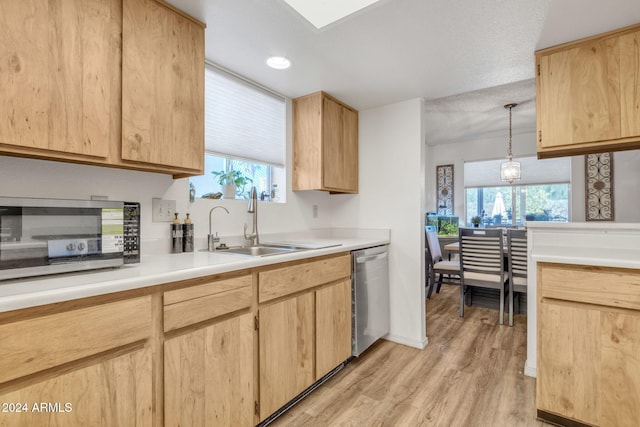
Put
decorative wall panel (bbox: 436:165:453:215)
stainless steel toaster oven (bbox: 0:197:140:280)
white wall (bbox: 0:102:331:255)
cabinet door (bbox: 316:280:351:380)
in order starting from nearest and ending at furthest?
stainless steel toaster oven (bbox: 0:197:140:280) < white wall (bbox: 0:102:331:255) < cabinet door (bbox: 316:280:351:380) < decorative wall panel (bbox: 436:165:453:215)

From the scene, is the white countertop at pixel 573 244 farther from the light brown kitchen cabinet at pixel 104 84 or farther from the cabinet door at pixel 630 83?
the light brown kitchen cabinet at pixel 104 84

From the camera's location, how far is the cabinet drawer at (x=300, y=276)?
161 centimetres

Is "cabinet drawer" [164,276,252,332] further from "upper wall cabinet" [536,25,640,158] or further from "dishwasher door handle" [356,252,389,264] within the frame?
"upper wall cabinet" [536,25,640,158]

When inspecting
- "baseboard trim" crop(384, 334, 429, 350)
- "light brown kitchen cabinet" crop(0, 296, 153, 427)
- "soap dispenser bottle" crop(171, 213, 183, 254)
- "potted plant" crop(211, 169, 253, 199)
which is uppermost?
"potted plant" crop(211, 169, 253, 199)

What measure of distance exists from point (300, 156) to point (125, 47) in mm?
1513

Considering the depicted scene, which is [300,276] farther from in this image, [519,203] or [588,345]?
[519,203]

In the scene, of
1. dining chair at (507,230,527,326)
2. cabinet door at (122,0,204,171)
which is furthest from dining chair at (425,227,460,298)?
cabinet door at (122,0,204,171)

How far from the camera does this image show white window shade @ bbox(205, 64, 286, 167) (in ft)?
6.93

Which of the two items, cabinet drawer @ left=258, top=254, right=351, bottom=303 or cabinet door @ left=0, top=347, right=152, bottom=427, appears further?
cabinet drawer @ left=258, top=254, right=351, bottom=303

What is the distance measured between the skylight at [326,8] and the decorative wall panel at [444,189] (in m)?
5.34

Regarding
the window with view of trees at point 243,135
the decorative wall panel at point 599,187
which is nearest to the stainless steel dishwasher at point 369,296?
the window with view of trees at point 243,135

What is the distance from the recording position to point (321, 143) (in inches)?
101

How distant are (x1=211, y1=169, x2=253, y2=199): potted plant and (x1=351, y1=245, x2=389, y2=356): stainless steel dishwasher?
989 mm

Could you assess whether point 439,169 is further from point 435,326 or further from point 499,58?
point 499,58
